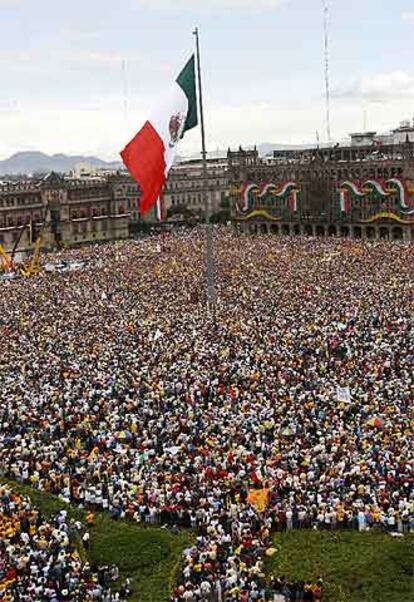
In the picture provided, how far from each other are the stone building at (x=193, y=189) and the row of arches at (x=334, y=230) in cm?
2064

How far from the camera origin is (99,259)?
75000mm

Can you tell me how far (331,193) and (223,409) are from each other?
2886 inches

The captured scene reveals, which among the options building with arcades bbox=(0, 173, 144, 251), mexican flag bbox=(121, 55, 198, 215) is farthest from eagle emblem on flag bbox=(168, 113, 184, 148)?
building with arcades bbox=(0, 173, 144, 251)

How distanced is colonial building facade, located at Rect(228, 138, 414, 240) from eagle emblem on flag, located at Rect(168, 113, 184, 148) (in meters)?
52.8

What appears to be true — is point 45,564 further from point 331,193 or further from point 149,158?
point 331,193

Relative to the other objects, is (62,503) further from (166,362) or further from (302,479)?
(166,362)

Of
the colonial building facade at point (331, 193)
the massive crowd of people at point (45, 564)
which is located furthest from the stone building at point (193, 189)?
the massive crowd of people at point (45, 564)

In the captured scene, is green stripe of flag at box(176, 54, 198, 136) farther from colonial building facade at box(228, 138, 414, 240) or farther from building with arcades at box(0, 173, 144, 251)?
building with arcades at box(0, 173, 144, 251)

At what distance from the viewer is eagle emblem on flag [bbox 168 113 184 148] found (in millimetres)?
36375

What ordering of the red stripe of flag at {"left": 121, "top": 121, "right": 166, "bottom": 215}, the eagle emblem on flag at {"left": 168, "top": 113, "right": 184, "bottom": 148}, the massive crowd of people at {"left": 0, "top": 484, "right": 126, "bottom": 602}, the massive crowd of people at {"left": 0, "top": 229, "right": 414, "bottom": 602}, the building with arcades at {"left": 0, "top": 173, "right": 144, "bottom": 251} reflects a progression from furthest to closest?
1. the building with arcades at {"left": 0, "top": 173, "right": 144, "bottom": 251}
2. the eagle emblem on flag at {"left": 168, "top": 113, "right": 184, "bottom": 148}
3. the red stripe of flag at {"left": 121, "top": 121, "right": 166, "bottom": 215}
4. the massive crowd of people at {"left": 0, "top": 229, "right": 414, "bottom": 602}
5. the massive crowd of people at {"left": 0, "top": 484, "right": 126, "bottom": 602}

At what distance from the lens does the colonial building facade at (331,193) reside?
295 ft

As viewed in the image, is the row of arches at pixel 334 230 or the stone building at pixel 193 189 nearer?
the row of arches at pixel 334 230

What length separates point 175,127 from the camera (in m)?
36.9

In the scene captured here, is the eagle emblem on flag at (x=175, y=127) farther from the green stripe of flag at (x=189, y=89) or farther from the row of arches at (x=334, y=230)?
the row of arches at (x=334, y=230)
